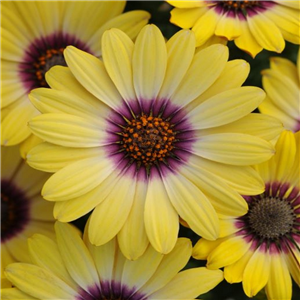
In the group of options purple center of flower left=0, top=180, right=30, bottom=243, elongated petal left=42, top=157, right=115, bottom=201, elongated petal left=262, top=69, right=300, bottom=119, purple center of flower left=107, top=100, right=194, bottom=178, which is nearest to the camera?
elongated petal left=42, top=157, right=115, bottom=201

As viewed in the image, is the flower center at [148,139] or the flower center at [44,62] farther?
the flower center at [44,62]

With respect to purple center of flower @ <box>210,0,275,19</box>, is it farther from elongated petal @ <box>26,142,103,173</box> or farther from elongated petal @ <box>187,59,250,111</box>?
elongated petal @ <box>26,142,103,173</box>

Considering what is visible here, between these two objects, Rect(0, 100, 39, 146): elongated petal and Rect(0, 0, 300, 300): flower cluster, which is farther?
Rect(0, 100, 39, 146): elongated petal

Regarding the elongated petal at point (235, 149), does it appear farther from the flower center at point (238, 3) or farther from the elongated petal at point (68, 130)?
the flower center at point (238, 3)

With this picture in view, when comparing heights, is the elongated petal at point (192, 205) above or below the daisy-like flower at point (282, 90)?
below

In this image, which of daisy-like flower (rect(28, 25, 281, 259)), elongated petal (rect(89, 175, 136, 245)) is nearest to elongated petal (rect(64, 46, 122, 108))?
daisy-like flower (rect(28, 25, 281, 259))

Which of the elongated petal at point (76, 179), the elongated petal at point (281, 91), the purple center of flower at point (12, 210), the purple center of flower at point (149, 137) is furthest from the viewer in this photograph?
the purple center of flower at point (12, 210)

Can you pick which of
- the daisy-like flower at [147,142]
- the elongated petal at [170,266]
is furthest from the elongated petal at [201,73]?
the elongated petal at [170,266]

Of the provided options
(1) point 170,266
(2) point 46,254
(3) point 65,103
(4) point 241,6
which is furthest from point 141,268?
(4) point 241,6
